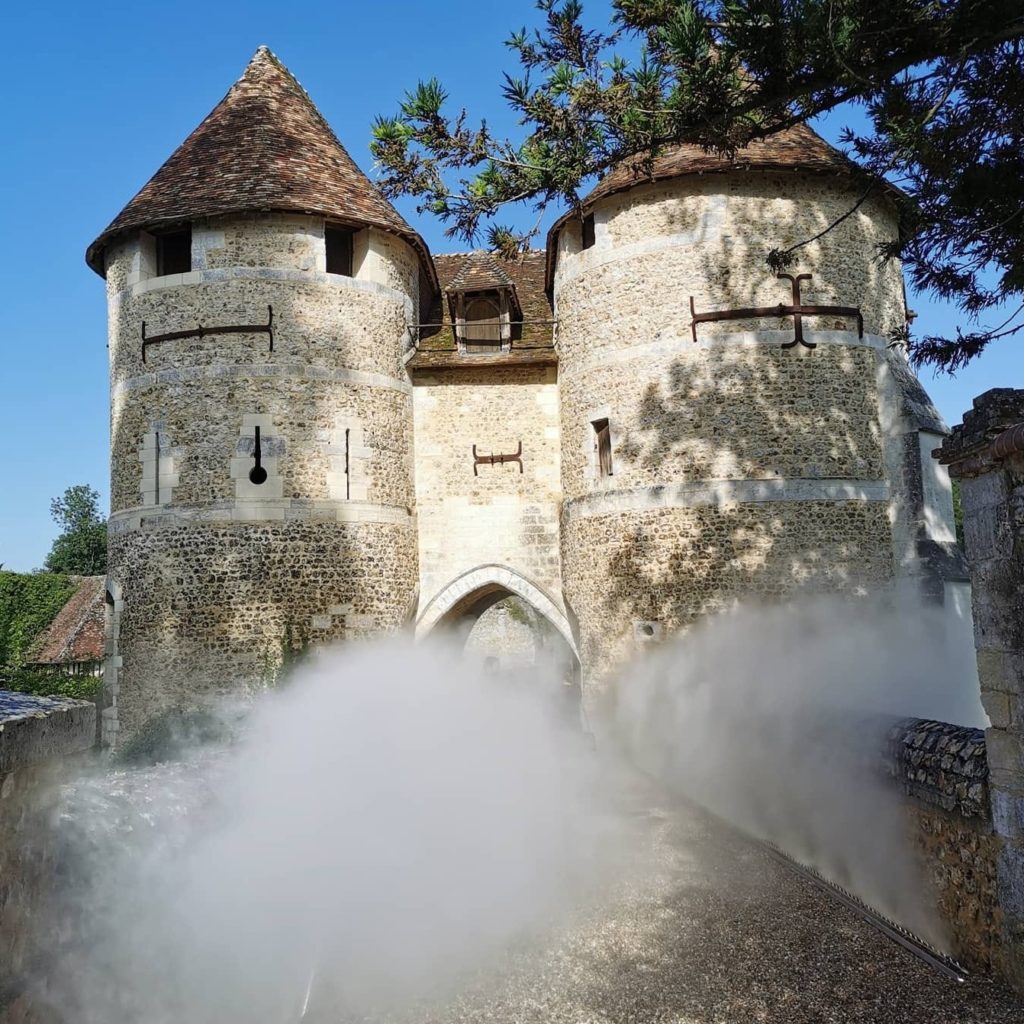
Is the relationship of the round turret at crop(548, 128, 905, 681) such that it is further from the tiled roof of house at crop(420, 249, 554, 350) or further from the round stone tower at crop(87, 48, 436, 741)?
the round stone tower at crop(87, 48, 436, 741)

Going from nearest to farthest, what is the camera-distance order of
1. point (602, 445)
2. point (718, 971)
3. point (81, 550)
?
point (718, 971), point (602, 445), point (81, 550)

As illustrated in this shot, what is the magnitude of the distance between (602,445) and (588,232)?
3.43 m

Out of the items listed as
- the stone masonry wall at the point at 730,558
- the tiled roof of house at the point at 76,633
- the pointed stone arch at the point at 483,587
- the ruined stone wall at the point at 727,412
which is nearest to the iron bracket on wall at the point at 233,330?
the pointed stone arch at the point at 483,587

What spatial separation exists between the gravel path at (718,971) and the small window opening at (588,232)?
33.1 ft

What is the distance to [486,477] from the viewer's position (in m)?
14.4

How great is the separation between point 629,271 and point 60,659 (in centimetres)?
1832

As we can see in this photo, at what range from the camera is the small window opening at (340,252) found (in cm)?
1385

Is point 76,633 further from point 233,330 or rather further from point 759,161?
point 759,161

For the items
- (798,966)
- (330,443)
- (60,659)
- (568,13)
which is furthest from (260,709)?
(60,659)

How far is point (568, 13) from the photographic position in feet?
19.9

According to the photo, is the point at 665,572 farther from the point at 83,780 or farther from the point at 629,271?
the point at 83,780

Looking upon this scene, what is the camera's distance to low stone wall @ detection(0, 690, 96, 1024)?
3105 mm

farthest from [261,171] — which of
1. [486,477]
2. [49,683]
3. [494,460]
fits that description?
[49,683]

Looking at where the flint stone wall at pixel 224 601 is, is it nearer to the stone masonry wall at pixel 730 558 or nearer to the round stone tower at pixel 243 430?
the round stone tower at pixel 243 430
